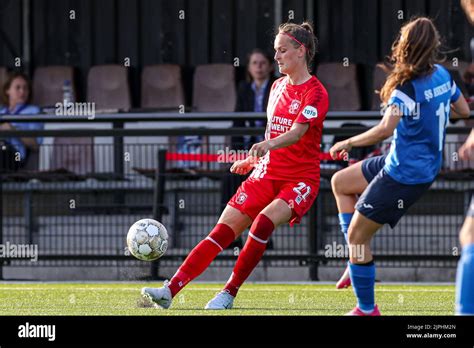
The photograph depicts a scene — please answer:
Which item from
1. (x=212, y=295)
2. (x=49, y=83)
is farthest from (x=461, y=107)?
(x=49, y=83)

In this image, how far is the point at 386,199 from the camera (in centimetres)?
824

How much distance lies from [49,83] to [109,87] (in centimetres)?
81

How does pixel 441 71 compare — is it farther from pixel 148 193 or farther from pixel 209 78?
pixel 209 78

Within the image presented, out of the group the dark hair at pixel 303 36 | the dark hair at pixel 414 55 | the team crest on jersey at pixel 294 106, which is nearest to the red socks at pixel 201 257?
the team crest on jersey at pixel 294 106

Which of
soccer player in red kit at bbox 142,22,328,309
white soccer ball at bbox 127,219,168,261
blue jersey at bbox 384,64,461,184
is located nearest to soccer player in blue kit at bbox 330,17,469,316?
blue jersey at bbox 384,64,461,184

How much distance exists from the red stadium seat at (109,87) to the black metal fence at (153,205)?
4174 mm

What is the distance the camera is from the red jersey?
31.4 feet

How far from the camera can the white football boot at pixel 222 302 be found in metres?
9.38

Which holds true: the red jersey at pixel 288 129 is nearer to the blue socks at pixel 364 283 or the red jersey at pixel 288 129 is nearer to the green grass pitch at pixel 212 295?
the green grass pitch at pixel 212 295

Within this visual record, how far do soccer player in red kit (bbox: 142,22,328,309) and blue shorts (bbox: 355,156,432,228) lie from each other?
1.10m
